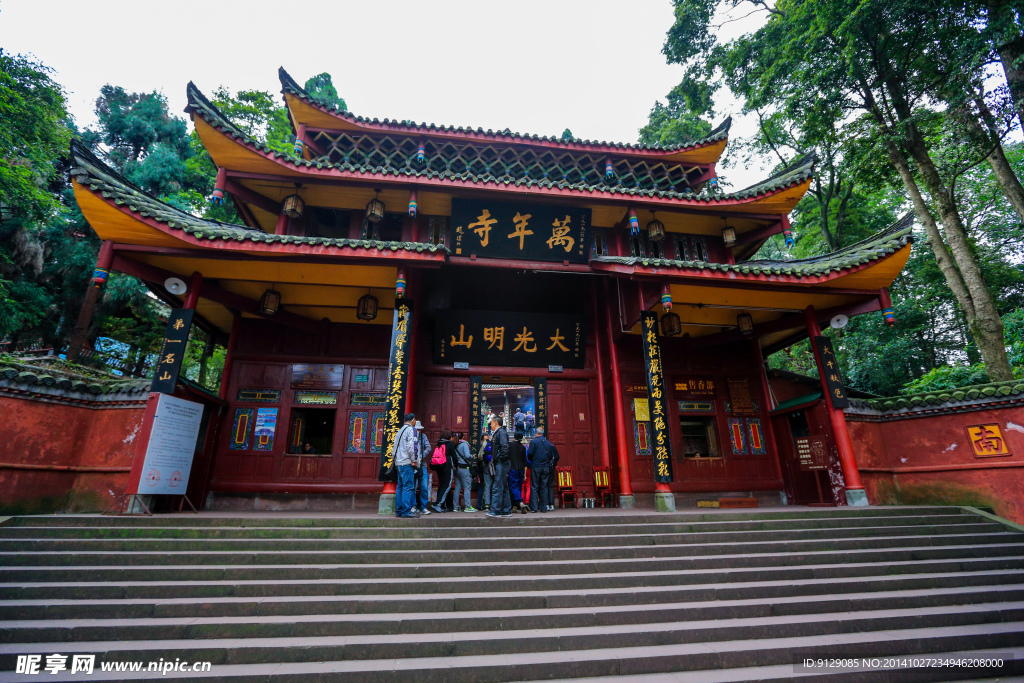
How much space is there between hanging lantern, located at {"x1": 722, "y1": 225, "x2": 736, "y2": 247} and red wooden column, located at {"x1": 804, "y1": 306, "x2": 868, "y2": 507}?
2084 millimetres

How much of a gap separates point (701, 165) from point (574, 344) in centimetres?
587

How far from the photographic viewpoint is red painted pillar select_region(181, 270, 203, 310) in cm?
735

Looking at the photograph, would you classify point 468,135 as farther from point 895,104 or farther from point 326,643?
point 895,104

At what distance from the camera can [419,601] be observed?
13.2 feet

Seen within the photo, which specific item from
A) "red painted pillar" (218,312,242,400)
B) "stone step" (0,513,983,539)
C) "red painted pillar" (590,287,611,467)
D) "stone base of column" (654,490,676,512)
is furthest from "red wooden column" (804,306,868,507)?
"red painted pillar" (218,312,242,400)

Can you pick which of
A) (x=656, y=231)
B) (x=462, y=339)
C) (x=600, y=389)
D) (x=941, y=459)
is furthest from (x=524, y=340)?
(x=941, y=459)

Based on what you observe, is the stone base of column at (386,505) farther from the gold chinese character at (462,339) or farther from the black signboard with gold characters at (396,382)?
the gold chinese character at (462,339)

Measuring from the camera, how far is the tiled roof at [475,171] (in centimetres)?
781

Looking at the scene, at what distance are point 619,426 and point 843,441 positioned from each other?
4.00 metres

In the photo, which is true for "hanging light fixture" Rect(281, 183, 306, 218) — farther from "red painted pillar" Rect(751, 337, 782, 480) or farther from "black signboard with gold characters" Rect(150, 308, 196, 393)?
"red painted pillar" Rect(751, 337, 782, 480)

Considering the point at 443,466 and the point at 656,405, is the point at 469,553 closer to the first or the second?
the point at 443,466

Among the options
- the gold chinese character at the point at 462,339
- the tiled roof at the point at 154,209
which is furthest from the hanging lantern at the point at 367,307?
the gold chinese character at the point at 462,339

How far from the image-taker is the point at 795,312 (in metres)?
9.32

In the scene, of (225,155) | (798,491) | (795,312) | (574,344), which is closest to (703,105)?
(795,312)
